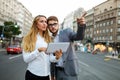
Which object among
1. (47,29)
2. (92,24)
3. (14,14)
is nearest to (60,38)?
(47,29)

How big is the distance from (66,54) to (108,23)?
346 feet

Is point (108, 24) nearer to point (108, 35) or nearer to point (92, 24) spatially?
point (108, 35)

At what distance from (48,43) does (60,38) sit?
0.36 meters

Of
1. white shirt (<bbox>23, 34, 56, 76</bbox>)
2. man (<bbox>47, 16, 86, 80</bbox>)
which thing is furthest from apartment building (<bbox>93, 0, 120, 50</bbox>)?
white shirt (<bbox>23, 34, 56, 76</bbox>)

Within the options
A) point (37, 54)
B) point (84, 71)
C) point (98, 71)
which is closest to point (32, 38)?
point (37, 54)

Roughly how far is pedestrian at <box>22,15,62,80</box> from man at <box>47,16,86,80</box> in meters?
0.26

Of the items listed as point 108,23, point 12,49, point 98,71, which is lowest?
point 98,71

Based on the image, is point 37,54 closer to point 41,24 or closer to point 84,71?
point 41,24

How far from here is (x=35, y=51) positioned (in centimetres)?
410

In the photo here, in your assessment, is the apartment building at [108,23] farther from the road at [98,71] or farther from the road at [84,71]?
the road at [84,71]

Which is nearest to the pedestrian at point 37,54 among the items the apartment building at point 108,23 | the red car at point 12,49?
the red car at point 12,49

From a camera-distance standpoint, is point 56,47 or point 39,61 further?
point 39,61

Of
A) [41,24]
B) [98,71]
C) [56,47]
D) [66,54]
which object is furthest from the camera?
[98,71]

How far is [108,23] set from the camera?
108250 mm
